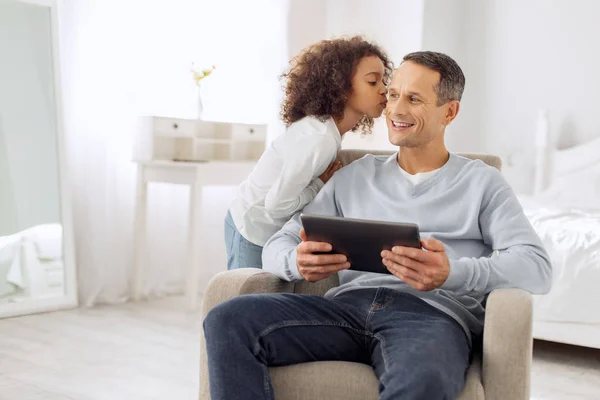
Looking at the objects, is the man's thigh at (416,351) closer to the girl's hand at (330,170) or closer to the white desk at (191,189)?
the girl's hand at (330,170)

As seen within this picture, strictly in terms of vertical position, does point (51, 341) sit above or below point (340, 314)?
below

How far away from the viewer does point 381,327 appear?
1.59 meters

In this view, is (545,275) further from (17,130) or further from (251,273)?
(17,130)

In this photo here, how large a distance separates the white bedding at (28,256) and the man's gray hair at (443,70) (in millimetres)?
2126

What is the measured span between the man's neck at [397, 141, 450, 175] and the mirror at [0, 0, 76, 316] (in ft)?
6.76

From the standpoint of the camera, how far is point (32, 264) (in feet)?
11.1

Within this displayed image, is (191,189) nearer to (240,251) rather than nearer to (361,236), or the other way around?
(240,251)

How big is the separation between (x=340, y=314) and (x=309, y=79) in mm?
708

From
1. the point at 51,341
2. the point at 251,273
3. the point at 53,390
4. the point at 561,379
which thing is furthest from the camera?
the point at 51,341

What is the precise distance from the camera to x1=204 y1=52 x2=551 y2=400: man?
4.82ft

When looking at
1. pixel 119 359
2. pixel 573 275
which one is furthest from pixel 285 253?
pixel 573 275

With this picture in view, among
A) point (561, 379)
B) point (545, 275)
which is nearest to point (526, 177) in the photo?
point (561, 379)

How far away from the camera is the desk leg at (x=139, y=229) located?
3725 mm

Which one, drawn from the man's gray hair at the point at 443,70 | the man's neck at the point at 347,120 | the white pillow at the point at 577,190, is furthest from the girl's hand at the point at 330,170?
the white pillow at the point at 577,190
